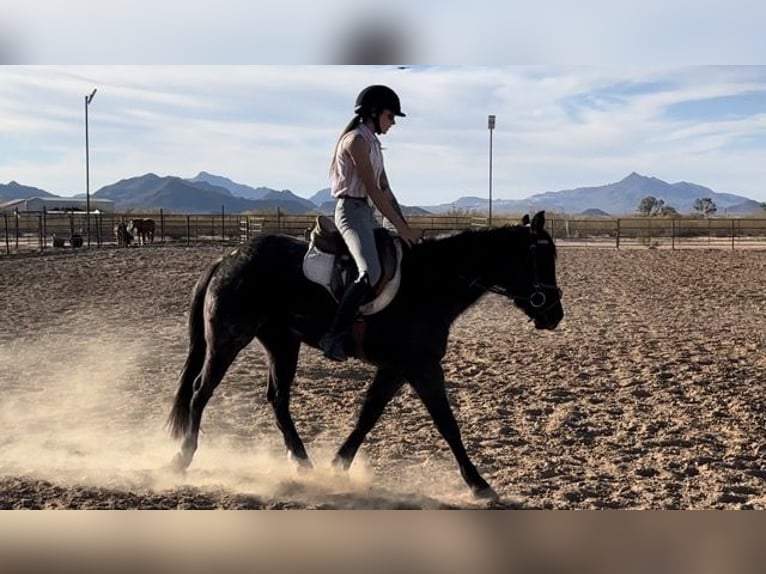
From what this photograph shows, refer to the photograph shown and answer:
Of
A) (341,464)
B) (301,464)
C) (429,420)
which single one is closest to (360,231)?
(341,464)

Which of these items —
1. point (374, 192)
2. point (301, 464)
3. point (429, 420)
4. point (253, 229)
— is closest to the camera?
point (374, 192)

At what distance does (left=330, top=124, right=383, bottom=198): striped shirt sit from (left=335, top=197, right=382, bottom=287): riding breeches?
7 centimetres

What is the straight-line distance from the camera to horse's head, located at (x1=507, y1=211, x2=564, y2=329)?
150 inches

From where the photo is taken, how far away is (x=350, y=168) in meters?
3.42

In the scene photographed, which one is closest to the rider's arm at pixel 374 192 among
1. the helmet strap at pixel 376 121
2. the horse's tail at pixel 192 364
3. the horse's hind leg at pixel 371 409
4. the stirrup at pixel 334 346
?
the helmet strap at pixel 376 121

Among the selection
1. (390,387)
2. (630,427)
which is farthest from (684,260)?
(390,387)

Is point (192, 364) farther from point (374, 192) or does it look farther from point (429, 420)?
point (429, 420)

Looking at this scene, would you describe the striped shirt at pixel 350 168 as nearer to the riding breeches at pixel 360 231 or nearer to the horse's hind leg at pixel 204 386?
the riding breeches at pixel 360 231

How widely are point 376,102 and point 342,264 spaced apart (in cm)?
93

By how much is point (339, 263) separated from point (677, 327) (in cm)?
669

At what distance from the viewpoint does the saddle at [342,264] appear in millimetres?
3699

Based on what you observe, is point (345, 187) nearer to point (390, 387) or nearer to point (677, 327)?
point (390, 387)

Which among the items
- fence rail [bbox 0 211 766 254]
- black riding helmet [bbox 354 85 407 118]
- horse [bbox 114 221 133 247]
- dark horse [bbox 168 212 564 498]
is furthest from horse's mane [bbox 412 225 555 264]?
horse [bbox 114 221 133 247]

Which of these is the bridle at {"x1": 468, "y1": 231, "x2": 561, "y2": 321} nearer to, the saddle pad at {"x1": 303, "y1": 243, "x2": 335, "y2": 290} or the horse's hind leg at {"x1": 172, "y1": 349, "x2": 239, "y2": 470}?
the saddle pad at {"x1": 303, "y1": 243, "x2": 335, "y2": 290}
